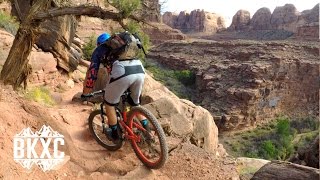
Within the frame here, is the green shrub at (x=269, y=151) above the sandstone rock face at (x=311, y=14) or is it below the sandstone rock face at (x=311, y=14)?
below

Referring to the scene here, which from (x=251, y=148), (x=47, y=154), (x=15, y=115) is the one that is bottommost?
(x=251, y=148)

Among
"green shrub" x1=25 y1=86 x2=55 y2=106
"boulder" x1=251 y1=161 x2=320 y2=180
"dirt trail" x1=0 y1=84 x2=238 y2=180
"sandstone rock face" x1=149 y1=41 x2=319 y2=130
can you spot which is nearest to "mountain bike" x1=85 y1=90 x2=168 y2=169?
"dirt trail" x1=0 y1=84 x2=238 y2=180

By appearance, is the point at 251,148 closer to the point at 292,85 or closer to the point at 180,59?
the point at 292,85

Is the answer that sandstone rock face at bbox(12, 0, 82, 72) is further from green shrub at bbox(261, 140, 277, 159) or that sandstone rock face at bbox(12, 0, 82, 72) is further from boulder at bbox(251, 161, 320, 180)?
green shrub at bbox(261, 140, 277, 159)

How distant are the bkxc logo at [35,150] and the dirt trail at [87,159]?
68mm

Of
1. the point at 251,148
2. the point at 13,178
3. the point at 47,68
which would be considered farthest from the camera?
the point at 251,148

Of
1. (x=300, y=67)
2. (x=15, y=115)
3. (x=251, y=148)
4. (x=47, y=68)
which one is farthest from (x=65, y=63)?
(x=300, y=67)

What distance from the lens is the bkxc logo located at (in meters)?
→ 4.01

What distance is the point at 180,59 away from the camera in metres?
54.8

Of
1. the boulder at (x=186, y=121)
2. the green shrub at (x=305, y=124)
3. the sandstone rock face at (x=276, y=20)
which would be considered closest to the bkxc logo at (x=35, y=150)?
the boulder at (x=186, y=121)

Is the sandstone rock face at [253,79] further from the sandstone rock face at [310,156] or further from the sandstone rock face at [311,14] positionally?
the sandstone rock face at [311,14]

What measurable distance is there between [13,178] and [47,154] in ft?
1.75

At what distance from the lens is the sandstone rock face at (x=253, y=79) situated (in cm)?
4103

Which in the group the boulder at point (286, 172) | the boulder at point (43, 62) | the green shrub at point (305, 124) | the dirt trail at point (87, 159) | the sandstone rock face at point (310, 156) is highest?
the boulder at point (43, 62)
